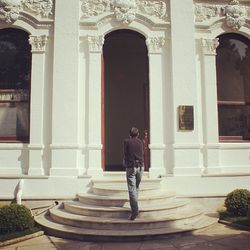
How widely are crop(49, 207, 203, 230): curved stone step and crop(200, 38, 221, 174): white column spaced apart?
2.27m

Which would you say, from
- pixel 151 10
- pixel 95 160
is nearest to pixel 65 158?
pixel 95 160

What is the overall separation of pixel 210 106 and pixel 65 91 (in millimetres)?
4226

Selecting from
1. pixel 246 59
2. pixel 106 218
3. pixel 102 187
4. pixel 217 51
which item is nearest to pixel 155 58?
pixel 217 51

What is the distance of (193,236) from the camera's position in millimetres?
7016

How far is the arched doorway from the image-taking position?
13.8 metres

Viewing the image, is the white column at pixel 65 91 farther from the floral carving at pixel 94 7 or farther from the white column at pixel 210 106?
the white column at pixel 210 106

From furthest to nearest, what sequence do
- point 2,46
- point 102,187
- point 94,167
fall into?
point 2,46, point 94,167, point 102,187

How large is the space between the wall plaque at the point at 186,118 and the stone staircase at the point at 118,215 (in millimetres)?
1727

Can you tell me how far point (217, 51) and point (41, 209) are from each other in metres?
7.04

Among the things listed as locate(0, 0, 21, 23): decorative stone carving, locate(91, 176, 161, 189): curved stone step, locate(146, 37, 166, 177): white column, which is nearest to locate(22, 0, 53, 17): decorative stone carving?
locate(0, 0, 21, 23): decorative stone carving

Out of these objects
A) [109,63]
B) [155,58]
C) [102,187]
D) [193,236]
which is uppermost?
[109,63]

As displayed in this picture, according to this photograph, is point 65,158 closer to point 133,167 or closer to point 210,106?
point 133,167

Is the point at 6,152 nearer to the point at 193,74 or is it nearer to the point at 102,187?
the point at 102,187

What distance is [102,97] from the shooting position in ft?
32.1
